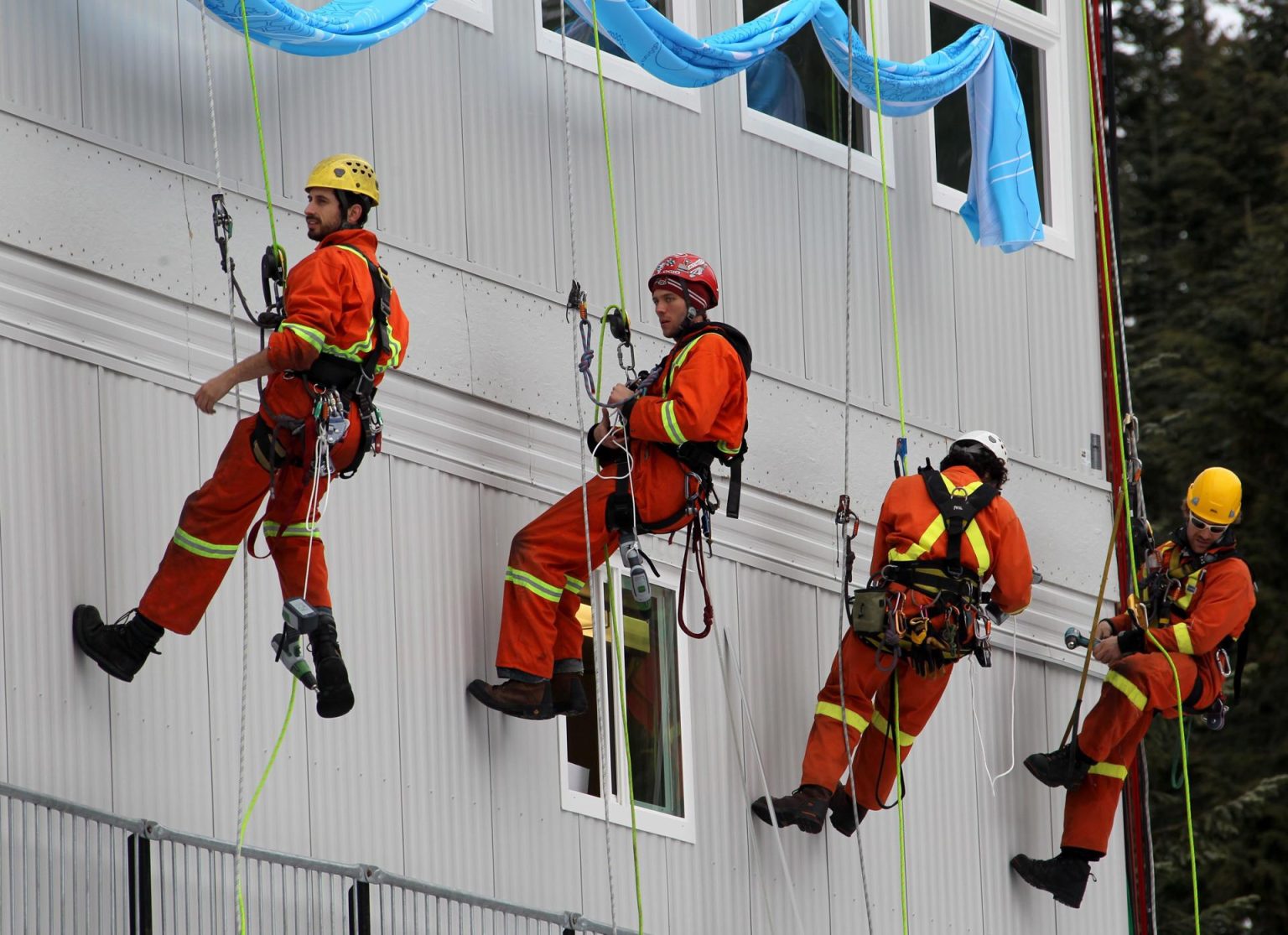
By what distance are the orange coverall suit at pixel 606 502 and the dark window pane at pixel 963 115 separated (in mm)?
3430

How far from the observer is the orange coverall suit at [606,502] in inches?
460

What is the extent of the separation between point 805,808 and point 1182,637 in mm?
2376

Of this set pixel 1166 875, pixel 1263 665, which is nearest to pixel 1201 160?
pixel 1263 665

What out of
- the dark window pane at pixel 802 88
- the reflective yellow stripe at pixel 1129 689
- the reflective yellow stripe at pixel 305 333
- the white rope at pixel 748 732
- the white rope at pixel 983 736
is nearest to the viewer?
the reflective yellow stripe at pixel 305 333

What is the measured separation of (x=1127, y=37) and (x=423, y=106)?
20571mm

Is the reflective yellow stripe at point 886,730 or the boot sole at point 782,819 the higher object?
the reflective yellow stripe at point 886,730

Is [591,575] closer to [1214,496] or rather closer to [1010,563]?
[1010,563]

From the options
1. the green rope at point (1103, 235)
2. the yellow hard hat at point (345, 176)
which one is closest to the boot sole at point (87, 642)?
the yellow hard hat at point (345, 176)

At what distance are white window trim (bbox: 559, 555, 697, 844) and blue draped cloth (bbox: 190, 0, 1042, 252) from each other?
→ 7.94 ft

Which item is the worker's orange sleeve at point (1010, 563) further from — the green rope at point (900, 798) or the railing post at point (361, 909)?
the railing post at point (361, 909)

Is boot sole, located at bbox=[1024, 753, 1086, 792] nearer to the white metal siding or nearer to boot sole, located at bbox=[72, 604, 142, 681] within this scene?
the white metal siding

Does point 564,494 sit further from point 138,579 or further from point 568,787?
point 138,579

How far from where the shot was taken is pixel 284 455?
10.5 m

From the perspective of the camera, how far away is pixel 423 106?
1230cm
